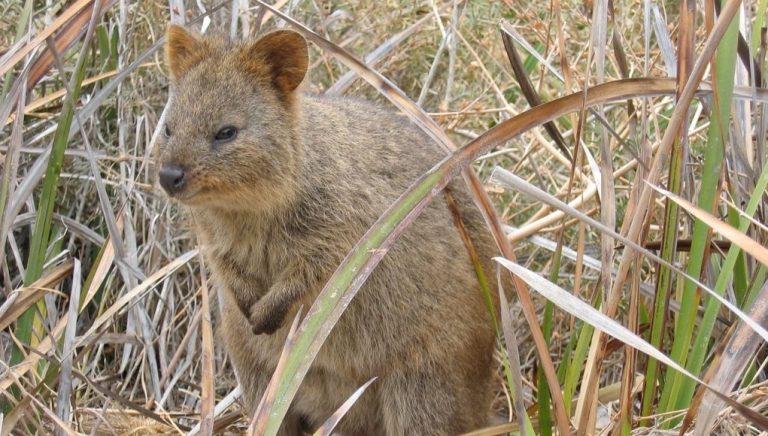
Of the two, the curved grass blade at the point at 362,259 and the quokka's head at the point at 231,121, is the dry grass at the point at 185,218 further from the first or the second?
the curved grass blade at the point at 362,259

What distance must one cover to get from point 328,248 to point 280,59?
71cm

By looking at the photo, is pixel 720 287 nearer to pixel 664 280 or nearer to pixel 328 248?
pixel 664 280

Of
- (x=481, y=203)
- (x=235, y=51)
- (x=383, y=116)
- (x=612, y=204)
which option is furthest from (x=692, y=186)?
(x=235, y=51)

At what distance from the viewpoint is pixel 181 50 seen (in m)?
4.03

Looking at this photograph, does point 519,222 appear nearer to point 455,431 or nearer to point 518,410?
Result: point 455,431

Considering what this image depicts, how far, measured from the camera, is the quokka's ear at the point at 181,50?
3.98 metres

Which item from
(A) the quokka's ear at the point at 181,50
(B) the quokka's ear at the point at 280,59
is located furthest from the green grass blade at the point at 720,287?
(A) the quokka's ear at the point at 181,50

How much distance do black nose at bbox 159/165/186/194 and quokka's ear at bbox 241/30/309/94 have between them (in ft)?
1.76

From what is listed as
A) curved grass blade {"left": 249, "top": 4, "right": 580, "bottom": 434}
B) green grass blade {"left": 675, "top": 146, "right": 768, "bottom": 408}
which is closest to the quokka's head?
curved grass blade {"left": 249, "top": 4, "right": 580, "bottom": 434}

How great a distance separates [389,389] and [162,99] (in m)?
2.05

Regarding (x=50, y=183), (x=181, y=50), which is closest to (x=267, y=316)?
(x=50, y=183)

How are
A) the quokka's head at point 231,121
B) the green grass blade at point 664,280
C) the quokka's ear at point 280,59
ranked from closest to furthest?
the green grass blade at point 664,280
the quokka's head at point 231,121
the quokka's ear at point 280,59

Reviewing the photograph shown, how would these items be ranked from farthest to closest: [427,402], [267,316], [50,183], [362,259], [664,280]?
[427,402] < [267,316] < [50,183] < [664,280] < [362,259]

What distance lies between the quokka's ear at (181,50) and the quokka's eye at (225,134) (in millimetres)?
393
